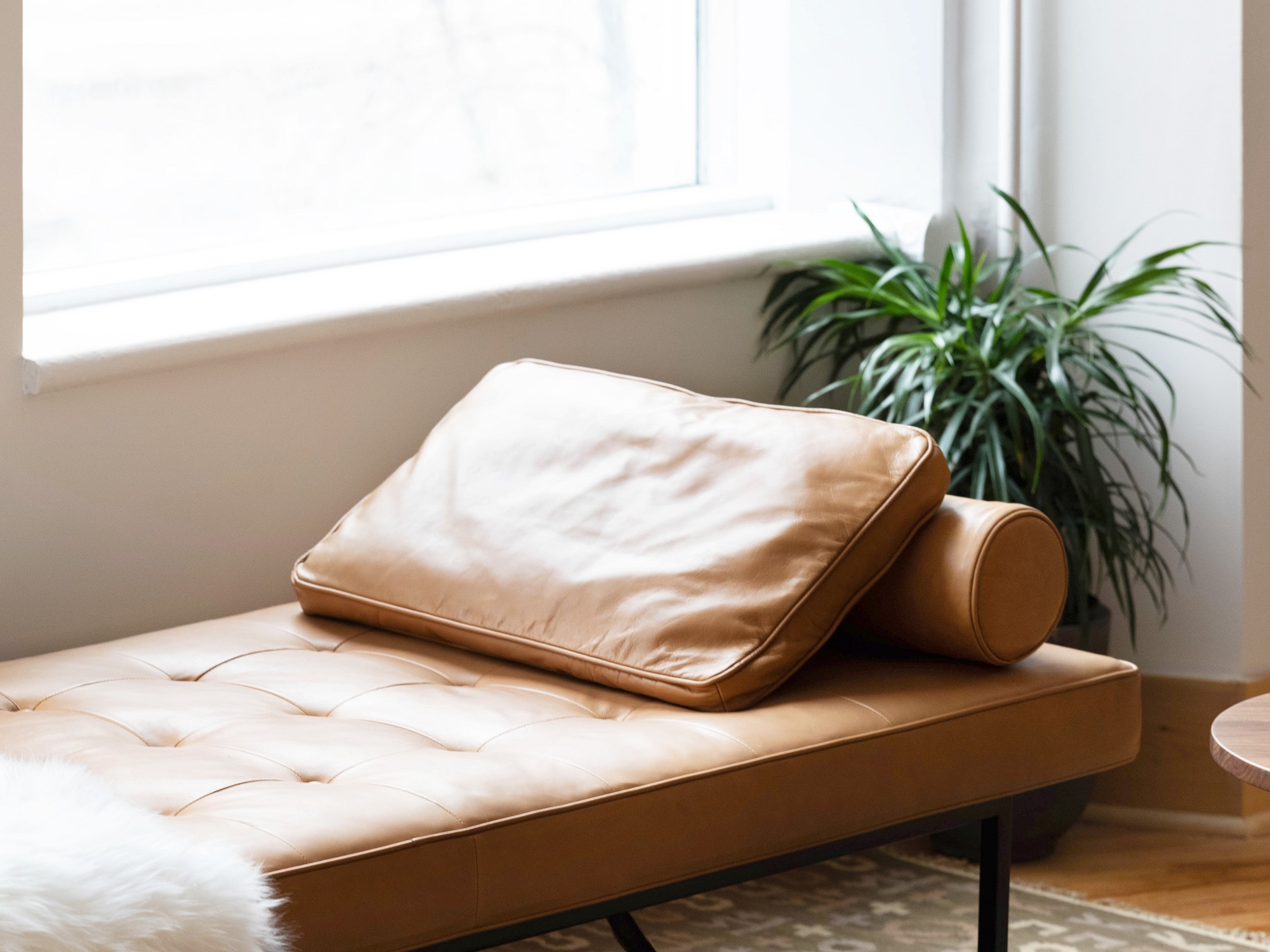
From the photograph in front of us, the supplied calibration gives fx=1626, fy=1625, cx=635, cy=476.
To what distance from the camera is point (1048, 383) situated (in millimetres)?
2434

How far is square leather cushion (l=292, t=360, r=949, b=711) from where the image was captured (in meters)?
1.64

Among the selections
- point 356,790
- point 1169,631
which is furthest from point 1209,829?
point 356,790

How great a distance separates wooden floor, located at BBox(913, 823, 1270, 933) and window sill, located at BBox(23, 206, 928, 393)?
988 mm

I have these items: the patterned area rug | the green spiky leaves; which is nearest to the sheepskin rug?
the patterned area rug

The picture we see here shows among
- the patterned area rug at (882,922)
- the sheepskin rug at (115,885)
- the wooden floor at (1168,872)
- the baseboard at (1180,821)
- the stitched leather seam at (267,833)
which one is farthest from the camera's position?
the baseboard at (1180,821)

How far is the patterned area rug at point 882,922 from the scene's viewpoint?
2.12 meters

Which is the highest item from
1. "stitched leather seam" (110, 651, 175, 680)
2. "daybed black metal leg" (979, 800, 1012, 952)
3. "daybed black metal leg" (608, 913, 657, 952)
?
"stitched leather seam" (110, 651, 175, 680)

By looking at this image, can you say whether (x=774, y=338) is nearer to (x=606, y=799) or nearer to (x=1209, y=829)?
(x=1209, y=829)

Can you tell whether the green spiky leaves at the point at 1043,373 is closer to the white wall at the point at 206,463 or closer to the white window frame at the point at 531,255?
the white window frame at the point at 531,255

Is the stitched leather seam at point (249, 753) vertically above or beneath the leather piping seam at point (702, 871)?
above

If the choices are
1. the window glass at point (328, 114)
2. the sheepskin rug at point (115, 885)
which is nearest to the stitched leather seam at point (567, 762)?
the sheepskin rug at point (115, 885)

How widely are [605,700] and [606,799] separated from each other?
0.88 feet

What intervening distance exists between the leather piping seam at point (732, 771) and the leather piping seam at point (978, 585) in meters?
0.05

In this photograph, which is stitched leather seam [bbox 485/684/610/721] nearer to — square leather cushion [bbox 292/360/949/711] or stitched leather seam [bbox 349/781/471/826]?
square leather cushion [bbox 292/360/949/711]
